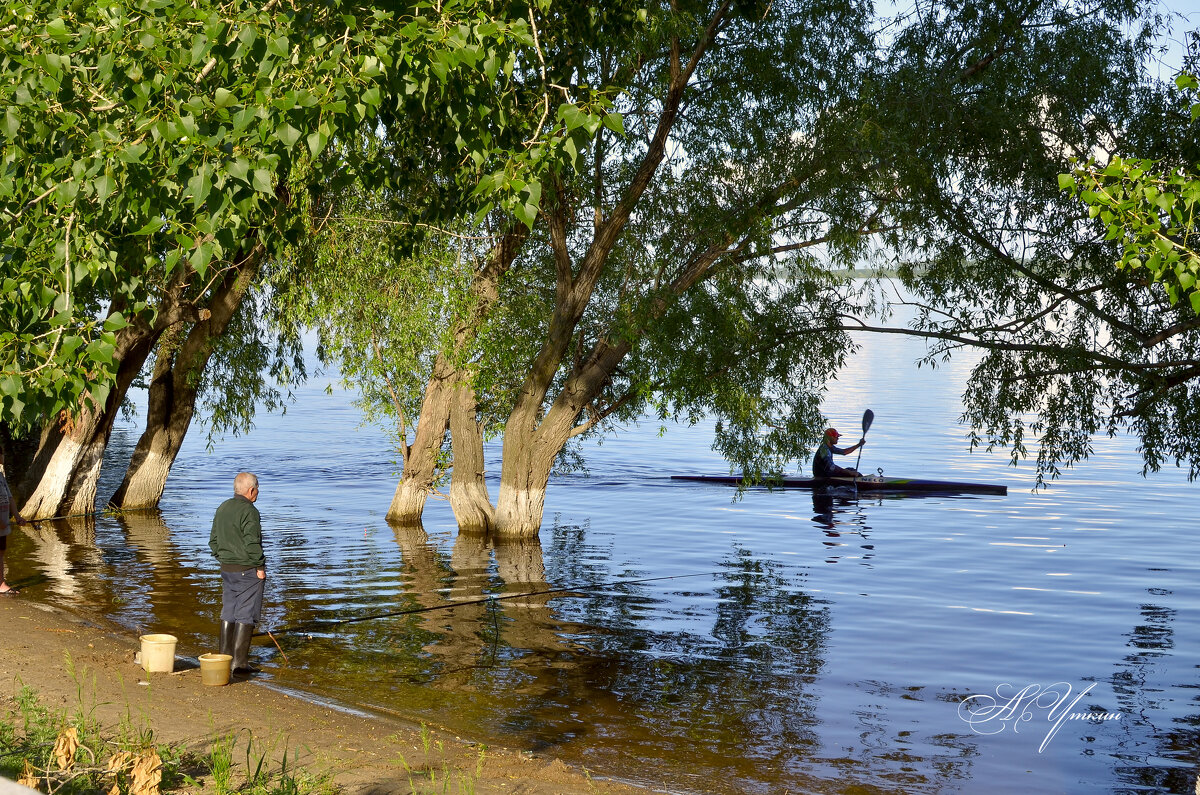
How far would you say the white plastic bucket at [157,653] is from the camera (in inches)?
368

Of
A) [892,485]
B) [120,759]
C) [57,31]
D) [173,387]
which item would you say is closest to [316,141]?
[57,31]

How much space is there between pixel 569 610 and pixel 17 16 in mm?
10811

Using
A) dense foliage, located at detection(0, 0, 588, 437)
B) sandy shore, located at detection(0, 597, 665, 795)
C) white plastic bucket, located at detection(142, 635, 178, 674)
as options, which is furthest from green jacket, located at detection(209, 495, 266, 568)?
dense foliage, located at detection(0, 0, 588, 437)

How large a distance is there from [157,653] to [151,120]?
580 cm

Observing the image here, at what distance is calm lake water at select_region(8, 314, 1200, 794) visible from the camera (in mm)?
9422

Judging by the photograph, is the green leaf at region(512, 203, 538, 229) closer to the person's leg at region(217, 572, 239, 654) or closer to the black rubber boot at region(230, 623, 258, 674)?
the person's leg at region(217, 572, 239, 654)

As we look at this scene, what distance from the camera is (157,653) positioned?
370 inches

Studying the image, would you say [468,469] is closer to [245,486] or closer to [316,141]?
[245,486]

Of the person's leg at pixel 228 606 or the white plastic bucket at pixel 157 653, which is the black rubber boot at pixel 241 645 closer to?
the person's leg at pixel 228 606

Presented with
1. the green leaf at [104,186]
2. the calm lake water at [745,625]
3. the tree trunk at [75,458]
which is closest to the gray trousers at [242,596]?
the calm lake water at [745,625]

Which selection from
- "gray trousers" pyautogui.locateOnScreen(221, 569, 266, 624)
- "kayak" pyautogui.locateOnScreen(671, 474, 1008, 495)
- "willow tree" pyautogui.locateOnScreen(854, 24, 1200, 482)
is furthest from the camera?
"kayak" pyautogui.locateOnScreen(671, 474, 1008, 495)

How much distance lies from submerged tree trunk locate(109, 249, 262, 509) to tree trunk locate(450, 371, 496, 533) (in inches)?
170

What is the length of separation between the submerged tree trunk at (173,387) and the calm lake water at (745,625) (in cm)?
98

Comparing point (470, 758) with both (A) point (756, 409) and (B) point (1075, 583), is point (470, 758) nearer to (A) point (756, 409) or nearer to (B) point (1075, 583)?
(A) point (756, 409)
